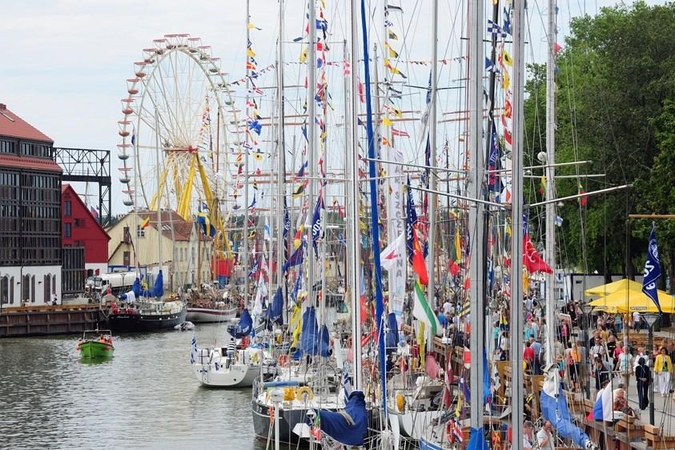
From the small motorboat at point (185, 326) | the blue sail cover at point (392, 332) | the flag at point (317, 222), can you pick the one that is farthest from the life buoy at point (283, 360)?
the small motorboat at point (185, 326)

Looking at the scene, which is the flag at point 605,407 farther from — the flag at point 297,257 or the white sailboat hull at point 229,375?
the white sailboat hull at point 229,375

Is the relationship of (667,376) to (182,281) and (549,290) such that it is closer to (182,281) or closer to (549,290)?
(549,290)

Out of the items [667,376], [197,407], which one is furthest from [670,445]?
[197,407]

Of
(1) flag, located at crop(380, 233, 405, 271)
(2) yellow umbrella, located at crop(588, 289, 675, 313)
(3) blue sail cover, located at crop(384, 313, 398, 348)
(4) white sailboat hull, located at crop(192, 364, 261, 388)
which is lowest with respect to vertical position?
(4) white sailboat hull, located at crop(192, 364, 261, 388)

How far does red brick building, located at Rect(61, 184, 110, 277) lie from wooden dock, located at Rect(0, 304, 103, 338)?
915 inches

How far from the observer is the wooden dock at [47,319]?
302 feet

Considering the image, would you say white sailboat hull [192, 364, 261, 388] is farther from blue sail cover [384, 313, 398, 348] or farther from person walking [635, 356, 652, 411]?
person walking [635, 356, 652, 411]

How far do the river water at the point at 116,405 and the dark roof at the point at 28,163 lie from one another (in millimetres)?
27539

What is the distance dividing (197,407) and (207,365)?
194 inches

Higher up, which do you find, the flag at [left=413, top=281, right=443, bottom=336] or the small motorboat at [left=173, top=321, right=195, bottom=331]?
the flag at [left=413, top=281, right=443, bottom=336]

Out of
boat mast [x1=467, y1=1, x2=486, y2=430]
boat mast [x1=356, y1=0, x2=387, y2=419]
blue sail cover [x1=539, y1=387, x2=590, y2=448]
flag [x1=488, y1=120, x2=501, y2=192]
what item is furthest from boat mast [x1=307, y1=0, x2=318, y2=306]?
boat mast [x1=467, y1=1, x2=486, y2=430]

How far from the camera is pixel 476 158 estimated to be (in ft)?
67.9

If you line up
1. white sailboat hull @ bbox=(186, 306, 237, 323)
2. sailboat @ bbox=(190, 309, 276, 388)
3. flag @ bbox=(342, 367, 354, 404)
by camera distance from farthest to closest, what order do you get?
white sailboat hull @ bbox=(186, 306, 237, 323) < sailboat @ bbox=(190, 309, 276, 388) < flag @ bbox=(342, 367, 354, 404)

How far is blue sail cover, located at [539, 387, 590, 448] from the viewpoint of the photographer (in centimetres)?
2566
